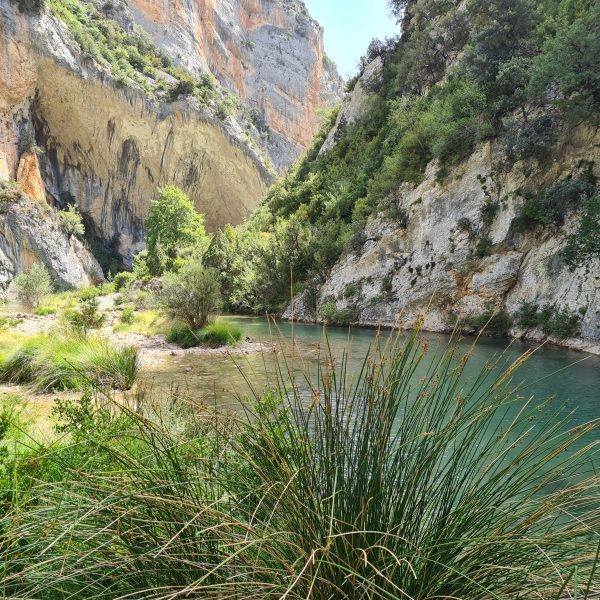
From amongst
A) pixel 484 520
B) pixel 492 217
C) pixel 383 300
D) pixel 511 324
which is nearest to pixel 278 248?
pixel 383 300

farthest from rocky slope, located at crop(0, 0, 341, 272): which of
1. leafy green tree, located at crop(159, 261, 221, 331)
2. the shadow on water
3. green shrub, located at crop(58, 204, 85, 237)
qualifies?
the shadow on water

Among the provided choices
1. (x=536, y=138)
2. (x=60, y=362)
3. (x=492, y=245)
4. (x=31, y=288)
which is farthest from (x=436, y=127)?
(x=31, y=288)

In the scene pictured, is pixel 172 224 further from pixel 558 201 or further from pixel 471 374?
pixel 471 374

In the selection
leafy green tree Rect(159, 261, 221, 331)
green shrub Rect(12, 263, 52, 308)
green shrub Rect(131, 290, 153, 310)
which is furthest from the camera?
green shrub Rect(12, 263, 52, 308)

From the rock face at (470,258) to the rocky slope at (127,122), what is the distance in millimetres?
28420

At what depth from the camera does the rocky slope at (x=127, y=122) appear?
35.8 metres

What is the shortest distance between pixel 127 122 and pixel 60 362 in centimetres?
4479

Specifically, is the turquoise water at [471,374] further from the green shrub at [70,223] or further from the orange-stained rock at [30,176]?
the orange-stained rock at [30,176]

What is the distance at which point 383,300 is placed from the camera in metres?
21.5

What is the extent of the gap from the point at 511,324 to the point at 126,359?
45.4 feet

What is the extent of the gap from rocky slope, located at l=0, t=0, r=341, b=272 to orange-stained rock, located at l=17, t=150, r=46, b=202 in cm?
10

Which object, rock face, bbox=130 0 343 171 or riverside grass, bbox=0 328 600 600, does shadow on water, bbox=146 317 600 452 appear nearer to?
riverside grass, bbox=0 328 600 600

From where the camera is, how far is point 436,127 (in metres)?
21.7

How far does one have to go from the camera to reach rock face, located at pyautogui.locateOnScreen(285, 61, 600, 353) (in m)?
15.3
